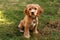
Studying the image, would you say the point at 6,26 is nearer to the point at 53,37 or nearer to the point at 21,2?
the point at 53,37

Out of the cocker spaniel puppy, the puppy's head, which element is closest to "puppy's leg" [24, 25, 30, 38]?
the cocker spaniel puppy

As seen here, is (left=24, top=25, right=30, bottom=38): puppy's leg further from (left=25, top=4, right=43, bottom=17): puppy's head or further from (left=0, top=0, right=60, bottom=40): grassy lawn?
(left=25, top=4, right=43, bottom=17): puppy's head

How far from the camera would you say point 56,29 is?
6.19 metres

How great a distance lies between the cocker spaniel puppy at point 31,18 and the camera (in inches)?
214

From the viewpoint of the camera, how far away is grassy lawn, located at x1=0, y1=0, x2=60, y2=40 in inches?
230

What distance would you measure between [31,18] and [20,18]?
122 cm

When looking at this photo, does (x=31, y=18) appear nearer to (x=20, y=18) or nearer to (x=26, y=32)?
(x=26, y=32)

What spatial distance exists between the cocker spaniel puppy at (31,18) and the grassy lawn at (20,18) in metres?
0.18

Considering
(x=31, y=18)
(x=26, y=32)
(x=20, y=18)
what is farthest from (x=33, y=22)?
(x=20, y=18)

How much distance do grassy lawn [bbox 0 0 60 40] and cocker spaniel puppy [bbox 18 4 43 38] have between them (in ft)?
0.59

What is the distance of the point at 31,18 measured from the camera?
220 inches

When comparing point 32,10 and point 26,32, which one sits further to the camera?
point 26,32

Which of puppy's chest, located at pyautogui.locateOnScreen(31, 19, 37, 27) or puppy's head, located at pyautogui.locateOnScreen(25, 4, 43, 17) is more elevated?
puppy's head, located at pyautogui.locateOnScreen(25, 4, 43, 17)

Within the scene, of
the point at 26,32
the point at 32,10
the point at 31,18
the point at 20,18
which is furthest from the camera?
the point at 20,18
